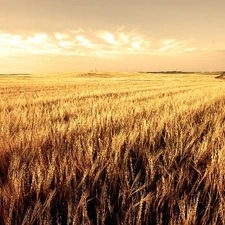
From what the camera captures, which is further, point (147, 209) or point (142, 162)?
point (142, 162)

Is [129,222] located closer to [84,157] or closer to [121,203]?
[121,203]

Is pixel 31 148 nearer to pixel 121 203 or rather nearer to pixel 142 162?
pixel 142 162

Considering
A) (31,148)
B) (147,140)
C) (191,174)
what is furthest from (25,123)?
(191,174)

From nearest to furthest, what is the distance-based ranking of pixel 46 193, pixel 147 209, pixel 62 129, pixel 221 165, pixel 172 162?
pixel 147 209, pixel 46 193, pixel 221 165, pixel 172 162, pixel 62 129

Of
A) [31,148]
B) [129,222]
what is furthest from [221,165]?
[31,148]

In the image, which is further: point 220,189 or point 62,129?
point 62,129

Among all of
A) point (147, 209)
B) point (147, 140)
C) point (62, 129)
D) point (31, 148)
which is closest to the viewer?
point (147, 209)

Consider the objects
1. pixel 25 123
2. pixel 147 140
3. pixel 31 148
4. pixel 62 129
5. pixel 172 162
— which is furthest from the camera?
pixel 25 123

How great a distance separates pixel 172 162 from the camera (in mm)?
1924

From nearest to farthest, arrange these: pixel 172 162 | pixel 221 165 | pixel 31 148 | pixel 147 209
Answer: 1. pixel 147 209
2. pixel 221 165
3. pixel 172 162
4. pixel 31 148

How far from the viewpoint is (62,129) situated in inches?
116

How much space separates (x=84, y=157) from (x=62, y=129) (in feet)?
3.50

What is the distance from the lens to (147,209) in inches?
50.8

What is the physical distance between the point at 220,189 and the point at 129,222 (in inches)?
26.9
